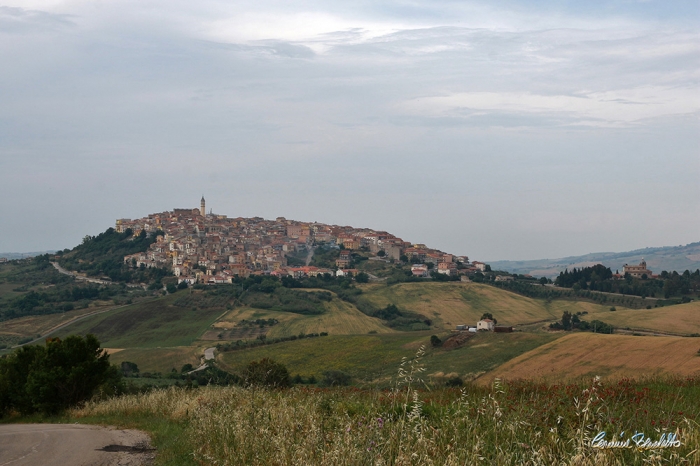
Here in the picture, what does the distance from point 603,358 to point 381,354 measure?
994 inches

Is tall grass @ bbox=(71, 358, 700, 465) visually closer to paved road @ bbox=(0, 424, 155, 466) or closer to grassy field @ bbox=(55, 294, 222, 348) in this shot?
paved road @ bbox=(0, 424, 155, 466)

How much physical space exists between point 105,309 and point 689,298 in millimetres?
84665

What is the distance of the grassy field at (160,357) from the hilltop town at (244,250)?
53.8 m

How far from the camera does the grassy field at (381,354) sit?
42000 millimetres

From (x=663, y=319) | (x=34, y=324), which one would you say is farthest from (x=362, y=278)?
(x=663, y=319)

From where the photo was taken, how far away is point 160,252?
5822 inches

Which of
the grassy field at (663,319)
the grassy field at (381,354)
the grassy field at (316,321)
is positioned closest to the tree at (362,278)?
the grassy field at (316,321)

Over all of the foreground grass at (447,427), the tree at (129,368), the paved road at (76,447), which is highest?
the foreground grass at (447,427)

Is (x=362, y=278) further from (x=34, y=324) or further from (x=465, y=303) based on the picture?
(x=34, y=324)

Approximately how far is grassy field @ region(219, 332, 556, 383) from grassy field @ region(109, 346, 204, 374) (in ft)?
12.1

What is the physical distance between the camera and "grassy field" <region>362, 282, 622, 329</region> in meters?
83.1

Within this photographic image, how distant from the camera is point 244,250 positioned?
169m

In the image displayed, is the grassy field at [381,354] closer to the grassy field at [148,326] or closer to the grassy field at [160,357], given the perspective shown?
the grassy field at [160,357]

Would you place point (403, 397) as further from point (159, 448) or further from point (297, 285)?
point (297, 285)
